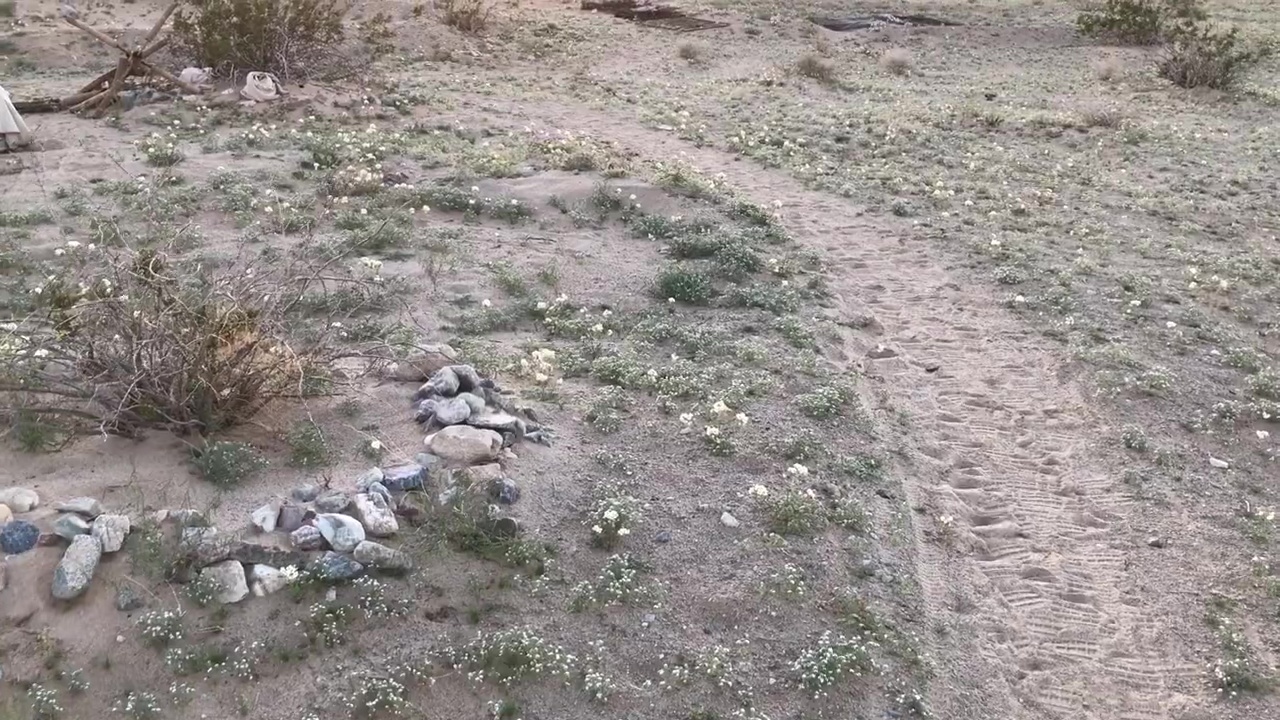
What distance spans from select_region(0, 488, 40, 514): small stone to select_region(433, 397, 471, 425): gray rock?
1794 mm

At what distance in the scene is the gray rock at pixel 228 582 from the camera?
4117 mm

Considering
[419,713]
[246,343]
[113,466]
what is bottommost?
[419,713]

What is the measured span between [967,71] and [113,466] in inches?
595

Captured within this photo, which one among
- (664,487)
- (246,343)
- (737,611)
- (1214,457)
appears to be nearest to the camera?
(737,611)

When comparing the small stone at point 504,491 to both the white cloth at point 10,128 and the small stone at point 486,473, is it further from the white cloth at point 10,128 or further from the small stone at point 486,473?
the white cloth at point 10,128

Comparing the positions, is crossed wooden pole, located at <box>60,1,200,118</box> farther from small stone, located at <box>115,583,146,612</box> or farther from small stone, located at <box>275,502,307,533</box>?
small stone, located at <box>115,583,146,612</box>

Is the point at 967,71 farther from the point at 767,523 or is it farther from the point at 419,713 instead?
the point at 419,713

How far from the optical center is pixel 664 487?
5.28 m

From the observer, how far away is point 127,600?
4027 millimetres

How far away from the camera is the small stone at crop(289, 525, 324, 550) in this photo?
4.34m

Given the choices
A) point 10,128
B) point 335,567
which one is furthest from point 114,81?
point 335,567

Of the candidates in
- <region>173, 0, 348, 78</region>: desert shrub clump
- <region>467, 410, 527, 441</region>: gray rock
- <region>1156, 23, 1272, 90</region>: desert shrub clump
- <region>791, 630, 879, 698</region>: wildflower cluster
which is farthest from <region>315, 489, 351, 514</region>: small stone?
<region>1156, 23, 1272, 90</region>: desert shrub clump

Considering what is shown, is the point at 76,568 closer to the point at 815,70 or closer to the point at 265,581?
the point at 265,581

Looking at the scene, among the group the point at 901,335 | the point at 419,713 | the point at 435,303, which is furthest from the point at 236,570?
the point at 901,335
